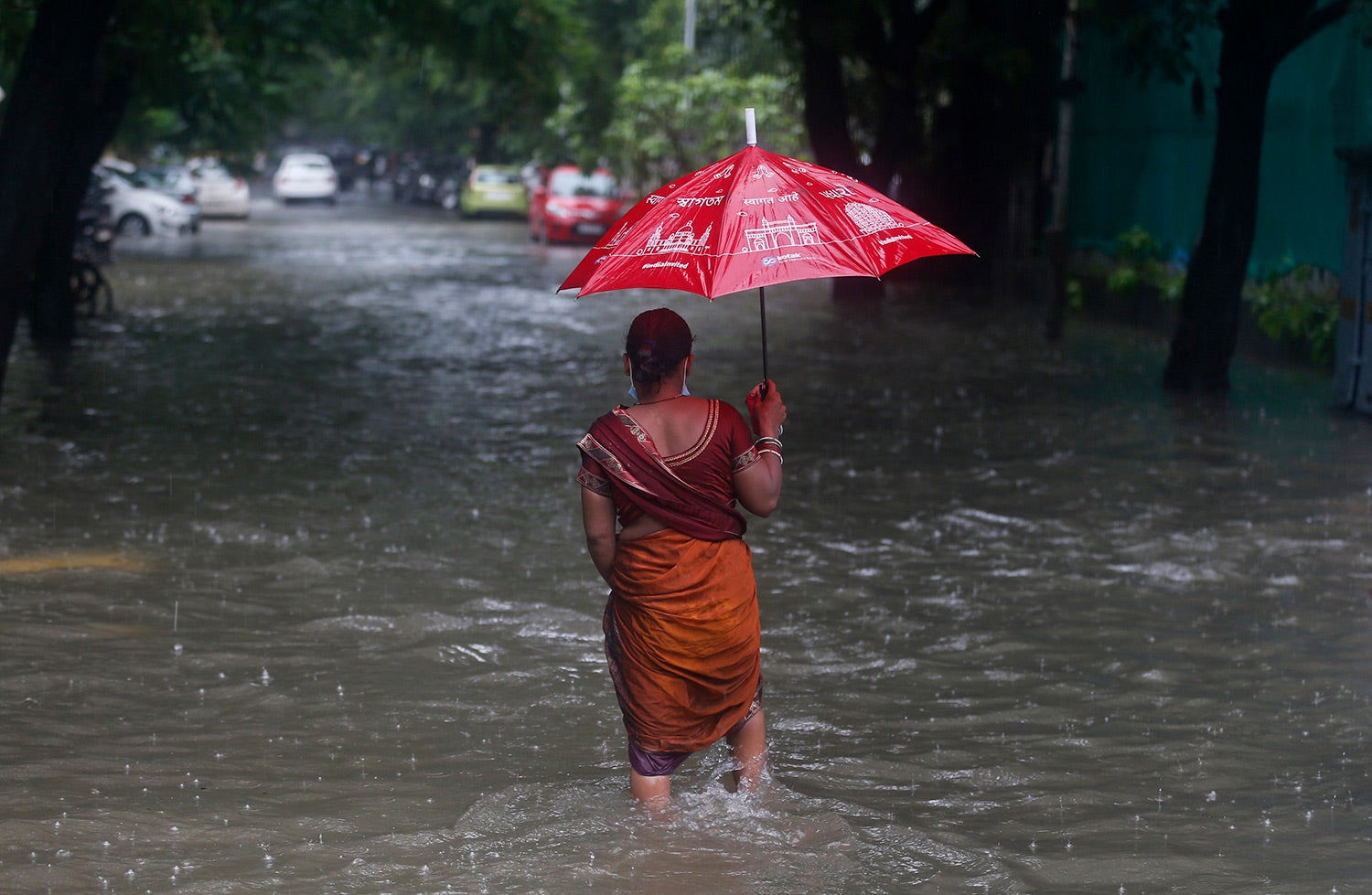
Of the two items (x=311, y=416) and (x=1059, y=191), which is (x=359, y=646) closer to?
(x=311, y=416)

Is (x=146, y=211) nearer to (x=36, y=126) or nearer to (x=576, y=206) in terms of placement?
(x=576, y=206)

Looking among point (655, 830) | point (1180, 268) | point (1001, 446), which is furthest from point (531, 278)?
point (655, 830)

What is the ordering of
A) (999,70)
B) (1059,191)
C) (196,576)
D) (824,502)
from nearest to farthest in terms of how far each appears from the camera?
(196,576), (824,502), (999,70), (1059,191)

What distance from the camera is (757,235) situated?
4.30m

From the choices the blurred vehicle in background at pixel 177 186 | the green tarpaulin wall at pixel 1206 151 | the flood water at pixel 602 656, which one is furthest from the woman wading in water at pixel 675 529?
the blurred vehicle in background at pixel 177 186

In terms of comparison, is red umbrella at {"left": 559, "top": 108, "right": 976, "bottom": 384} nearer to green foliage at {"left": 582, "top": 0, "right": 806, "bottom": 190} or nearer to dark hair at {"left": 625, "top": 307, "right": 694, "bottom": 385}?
dark hair at {"left": 625, "top": 307, "right": 694, "bottom": 385}

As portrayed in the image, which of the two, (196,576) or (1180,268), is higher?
(1180,268)

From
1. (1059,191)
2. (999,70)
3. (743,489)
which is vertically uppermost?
(999,70)

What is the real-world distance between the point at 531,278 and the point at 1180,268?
10.3 meters

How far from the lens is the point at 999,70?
18656 mm

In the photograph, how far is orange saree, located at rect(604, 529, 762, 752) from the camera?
430 cm

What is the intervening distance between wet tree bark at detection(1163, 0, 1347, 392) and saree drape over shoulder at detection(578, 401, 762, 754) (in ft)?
32.9

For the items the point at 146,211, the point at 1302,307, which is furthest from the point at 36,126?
the point at 146,211

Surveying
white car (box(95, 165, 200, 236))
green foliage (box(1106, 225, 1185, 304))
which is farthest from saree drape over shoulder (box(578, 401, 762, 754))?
white car (box(95, 165, 200, 236))
